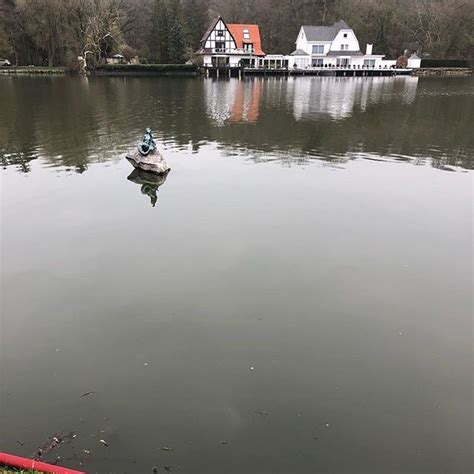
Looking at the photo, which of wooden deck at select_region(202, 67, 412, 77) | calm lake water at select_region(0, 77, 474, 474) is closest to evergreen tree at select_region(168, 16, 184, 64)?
wooden deck at select_region(202, 67, 412, 77)

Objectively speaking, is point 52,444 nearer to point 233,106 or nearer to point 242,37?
point 233,106

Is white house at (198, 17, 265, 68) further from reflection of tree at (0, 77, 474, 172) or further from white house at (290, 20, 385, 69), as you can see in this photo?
reflection of tree at (0, 77, 474, 172)

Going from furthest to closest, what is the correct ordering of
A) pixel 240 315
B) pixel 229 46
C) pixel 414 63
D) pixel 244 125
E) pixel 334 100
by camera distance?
pixel 414 63 → pixel 229 46 → pixel 334 100 → pixel 244 125 → pixel 240 315

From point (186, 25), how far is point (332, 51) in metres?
28.6

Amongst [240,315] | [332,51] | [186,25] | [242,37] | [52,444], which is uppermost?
[186,25]

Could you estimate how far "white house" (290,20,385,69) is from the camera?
81.3 m

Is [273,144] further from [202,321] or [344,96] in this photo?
[344,96]

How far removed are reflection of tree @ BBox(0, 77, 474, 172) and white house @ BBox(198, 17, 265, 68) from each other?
3650 centimetres

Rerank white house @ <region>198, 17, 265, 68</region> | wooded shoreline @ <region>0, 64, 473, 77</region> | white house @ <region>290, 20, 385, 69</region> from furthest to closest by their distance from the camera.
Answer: white house @ <region>290, 20, 385, 69</region>, white house @ <region>198, 17, 265, 68</region>, wooded shoreline @ <region>0, 64, 473, 77</region>

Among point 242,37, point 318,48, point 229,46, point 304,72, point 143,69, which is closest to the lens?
point 143,69

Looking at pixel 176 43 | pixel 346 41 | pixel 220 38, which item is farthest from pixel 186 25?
pixel 346 41

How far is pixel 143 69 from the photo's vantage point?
238 ft

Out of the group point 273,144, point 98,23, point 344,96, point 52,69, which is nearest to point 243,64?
point 98,23

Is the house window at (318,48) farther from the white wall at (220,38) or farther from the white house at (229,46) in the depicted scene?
the white wall at (220,38)
